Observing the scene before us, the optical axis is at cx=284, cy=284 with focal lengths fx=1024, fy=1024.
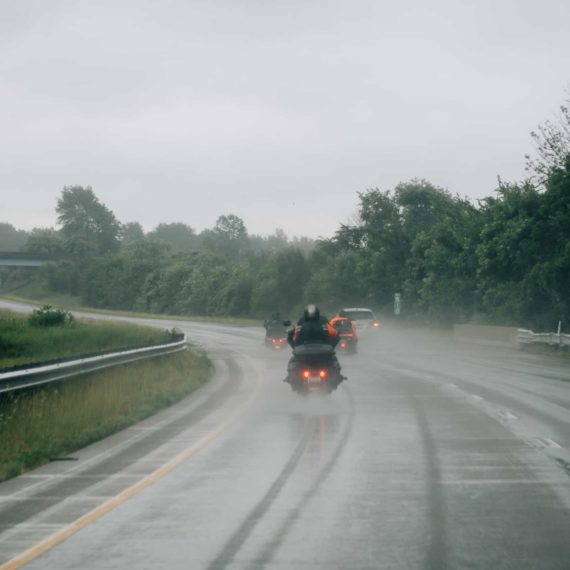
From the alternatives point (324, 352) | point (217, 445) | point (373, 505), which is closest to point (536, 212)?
point (324, 352)

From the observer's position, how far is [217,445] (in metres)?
14.4

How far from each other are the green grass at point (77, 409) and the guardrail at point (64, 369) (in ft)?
0.77

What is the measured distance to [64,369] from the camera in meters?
18.4

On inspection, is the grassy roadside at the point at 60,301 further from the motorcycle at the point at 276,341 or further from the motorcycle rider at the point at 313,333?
the motorcycle rider at the point at 313,333

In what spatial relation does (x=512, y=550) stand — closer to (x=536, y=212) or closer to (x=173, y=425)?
(x=173, y=425)

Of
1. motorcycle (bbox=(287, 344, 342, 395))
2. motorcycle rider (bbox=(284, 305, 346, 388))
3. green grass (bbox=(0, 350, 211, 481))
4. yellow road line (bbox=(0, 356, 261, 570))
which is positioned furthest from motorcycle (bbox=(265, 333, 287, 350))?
yellow road line (bbox=(0, 356, 261, 570))

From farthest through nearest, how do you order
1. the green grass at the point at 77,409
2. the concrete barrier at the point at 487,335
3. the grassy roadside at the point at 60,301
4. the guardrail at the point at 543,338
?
the grassy roadside at the point at 60,301, the concrete barrier at the point at 487,335, the guardrail at the point at 543,338, the green grass at the point at 77,409

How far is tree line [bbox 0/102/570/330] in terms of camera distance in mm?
49594

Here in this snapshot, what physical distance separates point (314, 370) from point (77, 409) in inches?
223

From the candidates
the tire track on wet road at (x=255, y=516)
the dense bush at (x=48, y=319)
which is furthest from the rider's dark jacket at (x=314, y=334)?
the dense bush at (x=48, y=319)

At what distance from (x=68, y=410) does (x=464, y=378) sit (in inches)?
544

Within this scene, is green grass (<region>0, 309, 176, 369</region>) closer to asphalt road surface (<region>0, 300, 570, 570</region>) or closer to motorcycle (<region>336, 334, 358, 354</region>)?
motorcycle (<region>336, 334, 358, 354</region>)

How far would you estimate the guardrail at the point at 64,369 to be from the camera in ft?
50.1

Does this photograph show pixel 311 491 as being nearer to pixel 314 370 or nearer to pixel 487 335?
pixel 314 370
